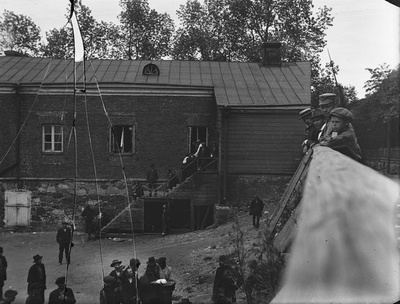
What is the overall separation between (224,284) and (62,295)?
71 cm

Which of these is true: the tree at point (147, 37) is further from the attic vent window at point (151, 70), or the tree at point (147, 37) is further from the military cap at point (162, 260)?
the military cap at point (162, 260)

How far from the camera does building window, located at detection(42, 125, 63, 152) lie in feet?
6.11

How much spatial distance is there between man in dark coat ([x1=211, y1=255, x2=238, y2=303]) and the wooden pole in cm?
18

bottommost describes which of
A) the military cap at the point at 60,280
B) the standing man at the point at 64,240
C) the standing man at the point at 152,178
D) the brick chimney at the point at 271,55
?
the military cap at the point at 60,280

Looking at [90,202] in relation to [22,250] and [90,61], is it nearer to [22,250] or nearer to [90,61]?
[22,250]

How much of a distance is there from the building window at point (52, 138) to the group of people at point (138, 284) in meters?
0.57

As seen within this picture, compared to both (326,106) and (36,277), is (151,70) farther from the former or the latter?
(36,277)

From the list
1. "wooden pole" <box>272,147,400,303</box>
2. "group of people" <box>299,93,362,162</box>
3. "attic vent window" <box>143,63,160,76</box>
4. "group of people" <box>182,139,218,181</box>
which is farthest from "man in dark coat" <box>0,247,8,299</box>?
"group of people" <box>299,93,362,162</box>

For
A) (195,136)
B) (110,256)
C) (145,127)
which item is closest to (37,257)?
(110,256)

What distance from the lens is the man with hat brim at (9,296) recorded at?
181 centimetres

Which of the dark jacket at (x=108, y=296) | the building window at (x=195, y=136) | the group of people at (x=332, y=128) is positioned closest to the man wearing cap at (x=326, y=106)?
the group of people at (x=332, y=128)

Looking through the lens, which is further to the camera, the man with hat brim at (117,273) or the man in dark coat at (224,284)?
the man with hat brim at (117,273)

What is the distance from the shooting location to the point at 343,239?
179 cm

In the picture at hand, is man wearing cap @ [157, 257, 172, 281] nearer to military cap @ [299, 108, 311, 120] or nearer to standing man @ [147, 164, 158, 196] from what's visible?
standing man @ [147, 164, 158, 196]
